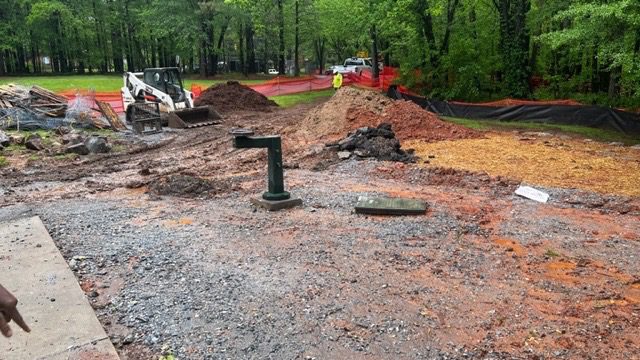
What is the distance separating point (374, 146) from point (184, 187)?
4898mm

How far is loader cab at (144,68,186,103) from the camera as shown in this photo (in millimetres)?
20172

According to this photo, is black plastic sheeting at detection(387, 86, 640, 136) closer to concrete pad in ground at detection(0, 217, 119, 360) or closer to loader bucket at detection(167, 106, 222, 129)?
loader bucket at detection(167, 106, 222, 129)

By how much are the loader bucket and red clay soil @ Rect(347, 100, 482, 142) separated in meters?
6.17

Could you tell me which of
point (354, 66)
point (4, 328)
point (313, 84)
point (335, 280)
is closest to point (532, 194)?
point (335, 280)

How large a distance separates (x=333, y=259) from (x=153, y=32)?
4757 centimetres

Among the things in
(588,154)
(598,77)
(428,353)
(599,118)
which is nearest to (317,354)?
(428,353)

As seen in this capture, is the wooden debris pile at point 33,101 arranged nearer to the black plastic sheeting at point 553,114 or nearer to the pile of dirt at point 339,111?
the pile of dirt at point 339,111

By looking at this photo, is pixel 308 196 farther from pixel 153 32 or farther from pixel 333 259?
pixel 153 32

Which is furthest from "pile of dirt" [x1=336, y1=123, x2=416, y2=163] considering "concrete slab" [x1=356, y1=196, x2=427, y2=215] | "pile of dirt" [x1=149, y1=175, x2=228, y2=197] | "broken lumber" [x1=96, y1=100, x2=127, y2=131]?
"broken lumber" [x1=96, y1=100, x2=127, y2=131]

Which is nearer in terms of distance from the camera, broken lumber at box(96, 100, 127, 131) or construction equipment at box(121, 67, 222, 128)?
broken lumber at box(96, 100, 127, 131)

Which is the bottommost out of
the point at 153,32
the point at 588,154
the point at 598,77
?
the point at 588,154

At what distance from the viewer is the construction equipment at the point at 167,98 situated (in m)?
19.3

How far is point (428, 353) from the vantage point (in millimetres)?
4035

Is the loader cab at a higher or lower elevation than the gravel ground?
higher
